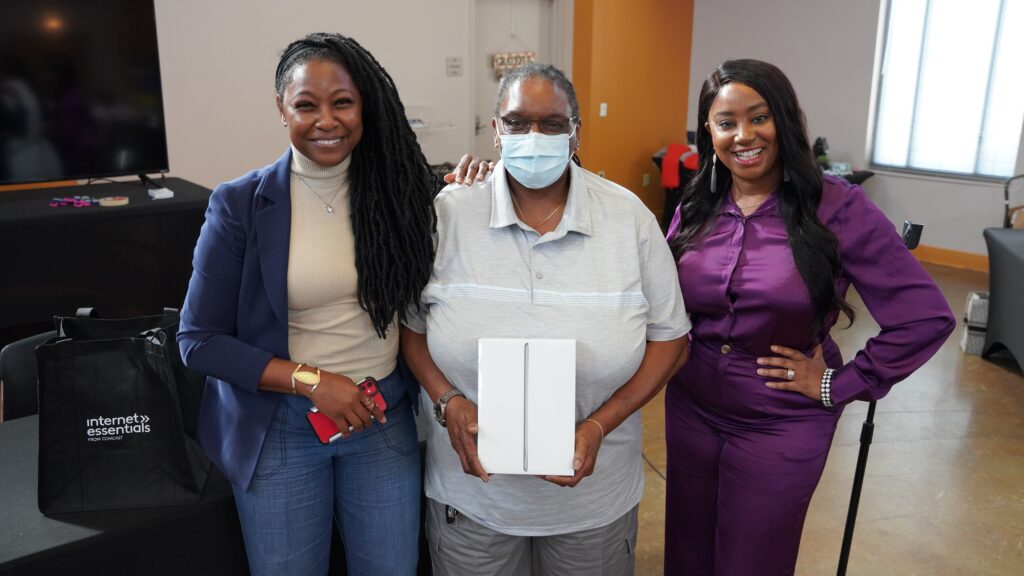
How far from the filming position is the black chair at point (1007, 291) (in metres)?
4.30

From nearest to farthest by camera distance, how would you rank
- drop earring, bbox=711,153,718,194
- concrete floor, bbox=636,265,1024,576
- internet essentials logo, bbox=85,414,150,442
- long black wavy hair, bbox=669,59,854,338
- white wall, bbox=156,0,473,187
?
1. internet essentials logo, bbox=85,414,150,442
2. long black wavy hair, bbox=669,59,854,338
3. drop earring, bbox=711,153,718,194
4. concrete floor, bbox=636,265,1024,576
5. white wall, bbox=156,0,473,187

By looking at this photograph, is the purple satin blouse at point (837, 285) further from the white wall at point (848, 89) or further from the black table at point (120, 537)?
the white wall at point (848, 89)

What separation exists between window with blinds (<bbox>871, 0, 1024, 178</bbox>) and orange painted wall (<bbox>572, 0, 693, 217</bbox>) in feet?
7.17

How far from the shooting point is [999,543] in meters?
2.93

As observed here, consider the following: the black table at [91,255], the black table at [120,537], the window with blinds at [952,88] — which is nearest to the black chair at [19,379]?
the black table at [120,537]

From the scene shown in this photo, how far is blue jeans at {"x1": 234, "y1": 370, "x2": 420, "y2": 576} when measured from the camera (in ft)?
5.07

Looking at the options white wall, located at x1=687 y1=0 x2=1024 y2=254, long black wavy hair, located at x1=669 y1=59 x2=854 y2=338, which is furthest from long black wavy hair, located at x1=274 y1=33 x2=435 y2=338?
white wall, located at x1=687 y1=0 x2=1024 y2=254

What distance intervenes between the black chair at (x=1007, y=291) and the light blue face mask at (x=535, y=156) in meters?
3.78

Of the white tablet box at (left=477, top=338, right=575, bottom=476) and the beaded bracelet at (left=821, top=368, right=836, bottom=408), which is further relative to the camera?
the beaded bracelet at (left=821, top=368, right=836, bottom=408)

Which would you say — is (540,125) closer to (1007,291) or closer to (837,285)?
(837,285)

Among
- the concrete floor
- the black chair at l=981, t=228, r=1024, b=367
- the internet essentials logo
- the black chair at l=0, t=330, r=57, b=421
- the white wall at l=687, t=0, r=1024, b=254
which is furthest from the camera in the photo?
the white wall at l=687, t=0, r=1024, b=254

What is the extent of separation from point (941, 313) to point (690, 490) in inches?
28.0

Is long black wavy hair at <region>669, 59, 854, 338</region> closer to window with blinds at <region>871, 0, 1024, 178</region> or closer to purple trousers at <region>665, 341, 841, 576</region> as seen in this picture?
purple trousers at <region>665, 341, 841, 576</region>

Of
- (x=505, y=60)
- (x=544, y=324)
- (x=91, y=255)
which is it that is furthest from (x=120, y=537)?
(x=505, y=60)
